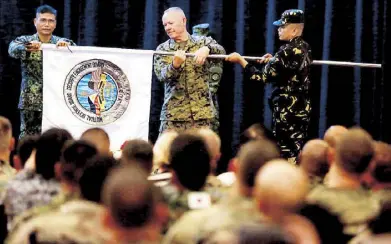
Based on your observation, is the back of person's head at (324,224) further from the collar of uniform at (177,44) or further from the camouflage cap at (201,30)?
the camouflage cap at (201,30)

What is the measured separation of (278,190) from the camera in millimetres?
2549

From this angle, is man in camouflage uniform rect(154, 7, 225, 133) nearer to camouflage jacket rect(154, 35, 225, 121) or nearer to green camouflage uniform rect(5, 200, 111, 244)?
camouflage jacket rect(154, 35, 225, 121)

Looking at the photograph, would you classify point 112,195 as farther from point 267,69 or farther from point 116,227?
point 267,69

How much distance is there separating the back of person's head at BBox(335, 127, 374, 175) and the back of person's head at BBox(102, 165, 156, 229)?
128cm

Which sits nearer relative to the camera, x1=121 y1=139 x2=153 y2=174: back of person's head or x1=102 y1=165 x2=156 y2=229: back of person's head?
x1=102 y1=165 x2=156 y2=229: back of person's head

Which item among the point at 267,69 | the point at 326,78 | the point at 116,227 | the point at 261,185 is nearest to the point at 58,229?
the point at 116,227

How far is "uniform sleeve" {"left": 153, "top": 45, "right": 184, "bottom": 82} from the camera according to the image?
592 cm

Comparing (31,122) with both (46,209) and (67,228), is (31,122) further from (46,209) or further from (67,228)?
(67,228)

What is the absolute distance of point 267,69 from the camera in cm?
598

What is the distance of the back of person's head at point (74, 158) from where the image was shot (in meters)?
3.19

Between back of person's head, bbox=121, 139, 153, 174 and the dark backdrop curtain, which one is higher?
the dark backdrop curtain

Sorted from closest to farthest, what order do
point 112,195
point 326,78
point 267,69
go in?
point 112,195
point 267,69
point 326,78

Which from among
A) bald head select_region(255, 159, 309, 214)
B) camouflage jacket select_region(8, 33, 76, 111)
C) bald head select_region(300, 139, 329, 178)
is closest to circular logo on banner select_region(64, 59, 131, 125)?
camouflage jacket select_region(8, 33, 76, 111)

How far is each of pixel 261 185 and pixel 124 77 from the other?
383cm
